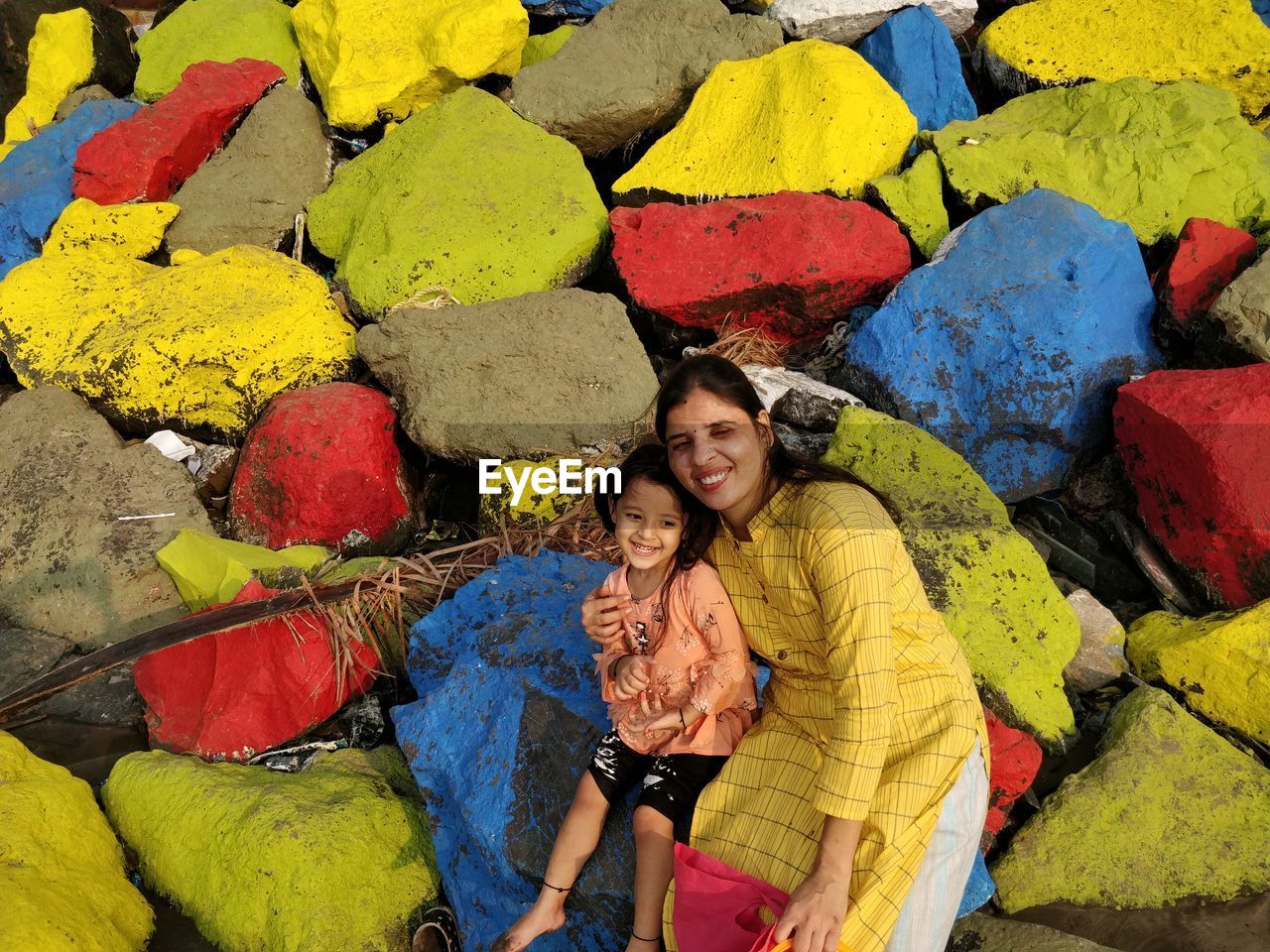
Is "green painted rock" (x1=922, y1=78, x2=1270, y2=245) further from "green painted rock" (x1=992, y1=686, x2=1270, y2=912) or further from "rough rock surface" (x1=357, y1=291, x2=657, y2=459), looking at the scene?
"green painted rock" (x1=992, y1=686, x2=1270, y2=912)

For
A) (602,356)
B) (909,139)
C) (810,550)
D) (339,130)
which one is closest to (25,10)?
(339,130)

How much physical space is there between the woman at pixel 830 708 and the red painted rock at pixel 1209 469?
1.59 m

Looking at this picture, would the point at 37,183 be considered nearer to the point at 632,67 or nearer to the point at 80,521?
the point at 80,521

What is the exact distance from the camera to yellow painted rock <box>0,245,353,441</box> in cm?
409

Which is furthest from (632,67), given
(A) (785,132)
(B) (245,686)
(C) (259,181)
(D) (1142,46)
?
(B) (245,686)

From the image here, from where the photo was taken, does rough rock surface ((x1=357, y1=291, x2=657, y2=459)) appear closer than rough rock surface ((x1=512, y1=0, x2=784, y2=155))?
Yes

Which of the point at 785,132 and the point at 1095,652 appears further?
the point at 785,132

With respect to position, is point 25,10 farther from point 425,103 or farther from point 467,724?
point 467,724

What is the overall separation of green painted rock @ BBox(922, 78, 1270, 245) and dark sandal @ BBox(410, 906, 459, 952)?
3662mm

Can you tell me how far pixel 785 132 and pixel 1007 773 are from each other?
3156 mm

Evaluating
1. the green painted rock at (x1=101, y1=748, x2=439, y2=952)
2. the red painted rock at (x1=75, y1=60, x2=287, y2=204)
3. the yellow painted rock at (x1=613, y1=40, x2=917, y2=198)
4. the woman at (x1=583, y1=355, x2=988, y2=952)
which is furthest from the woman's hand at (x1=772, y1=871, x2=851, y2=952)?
the red painted rock at (x1=75, y1=60, x2=287, y2=204)

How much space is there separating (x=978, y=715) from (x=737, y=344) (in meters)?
2.44

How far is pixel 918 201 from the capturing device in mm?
4305

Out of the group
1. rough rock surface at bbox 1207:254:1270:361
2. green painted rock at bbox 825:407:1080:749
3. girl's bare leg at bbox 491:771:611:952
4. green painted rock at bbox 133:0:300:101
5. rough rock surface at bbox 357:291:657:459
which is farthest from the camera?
green painted rock at bbox 133:0:300:101
